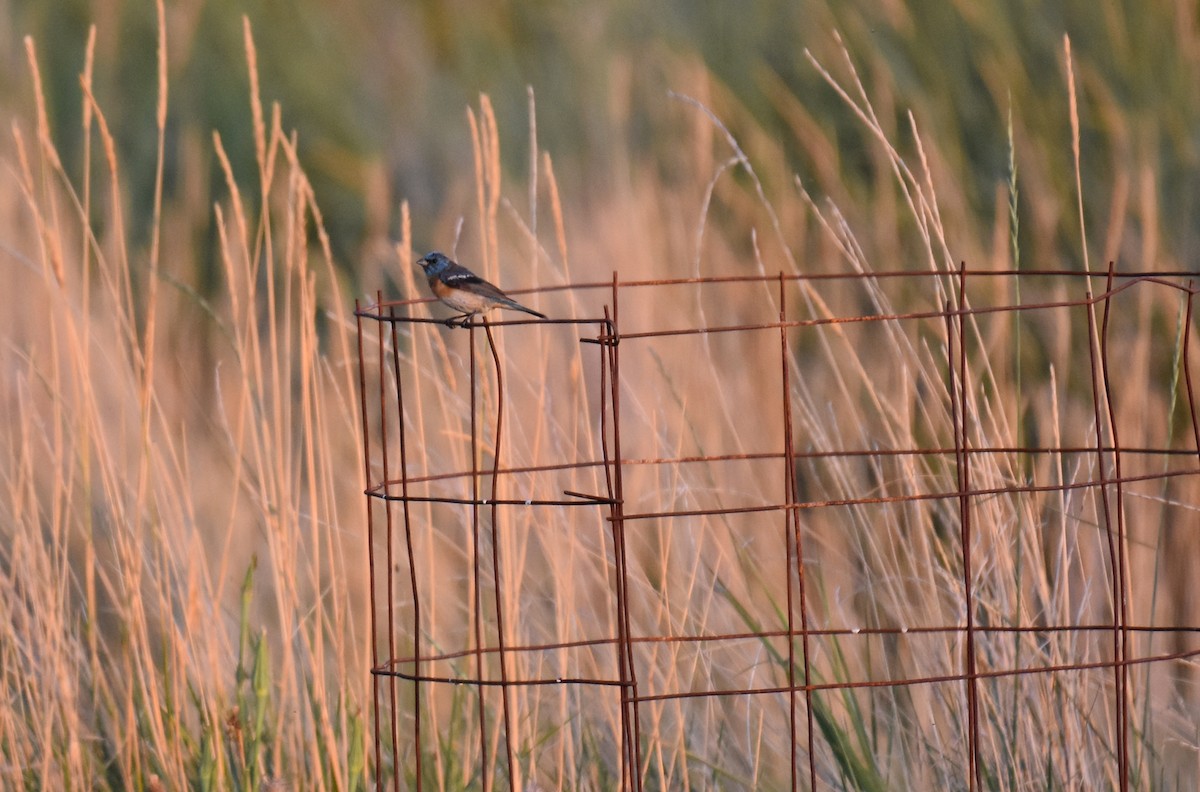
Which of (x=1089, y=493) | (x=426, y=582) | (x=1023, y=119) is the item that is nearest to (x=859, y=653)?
(x=1089, y=493)

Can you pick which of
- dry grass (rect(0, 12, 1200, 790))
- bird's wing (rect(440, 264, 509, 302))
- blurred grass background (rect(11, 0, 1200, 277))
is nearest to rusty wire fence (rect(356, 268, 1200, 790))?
dry grass (rect(0, 12, 1200, 790))

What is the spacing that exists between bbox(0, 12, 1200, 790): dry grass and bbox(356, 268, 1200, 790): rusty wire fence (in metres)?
0.02

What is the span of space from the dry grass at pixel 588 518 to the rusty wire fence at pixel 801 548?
0.06 feet

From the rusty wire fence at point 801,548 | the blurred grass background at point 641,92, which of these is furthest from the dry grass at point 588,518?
the blurred grass background at point 641,92

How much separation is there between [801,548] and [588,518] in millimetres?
782

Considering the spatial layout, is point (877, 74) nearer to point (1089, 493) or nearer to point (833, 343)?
point (833, 343)

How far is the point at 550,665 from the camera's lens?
3186mm

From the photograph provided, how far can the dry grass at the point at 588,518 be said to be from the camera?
274 centimetres

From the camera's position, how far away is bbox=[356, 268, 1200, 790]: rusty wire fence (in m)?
2.67

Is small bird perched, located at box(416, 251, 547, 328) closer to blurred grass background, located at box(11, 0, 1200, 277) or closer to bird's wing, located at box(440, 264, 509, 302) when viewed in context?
bird's wing, located at box(440, 264, 509, 302)

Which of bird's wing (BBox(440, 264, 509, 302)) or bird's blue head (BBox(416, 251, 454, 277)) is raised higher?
bird's blue head (BBox(416, 251, 454, 277))

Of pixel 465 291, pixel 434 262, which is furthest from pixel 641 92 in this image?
pixel 465 291

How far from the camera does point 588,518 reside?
11.1ft

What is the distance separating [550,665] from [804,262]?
5.57 ft
